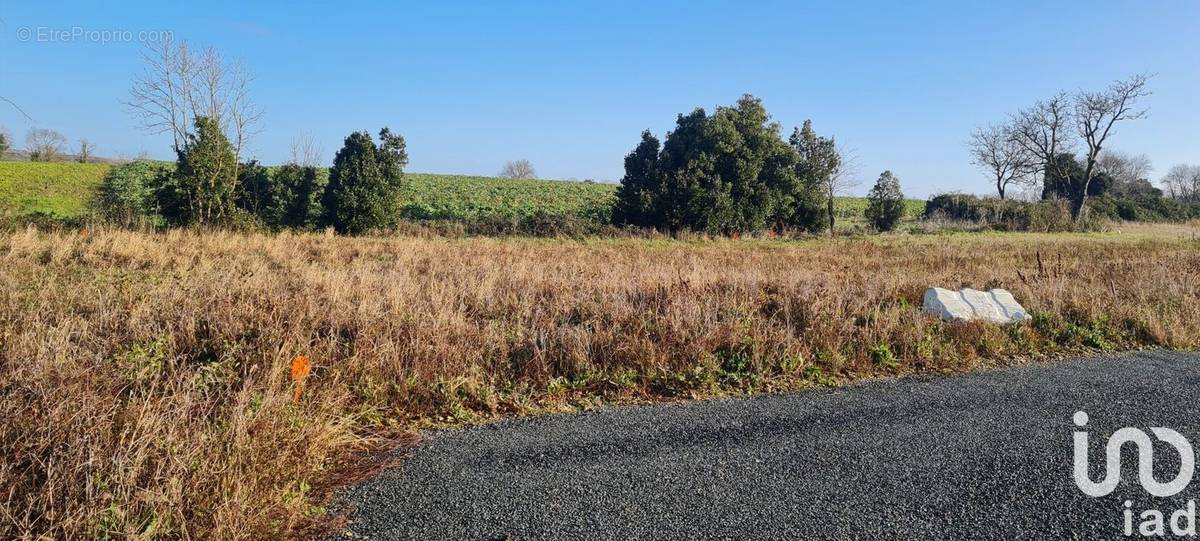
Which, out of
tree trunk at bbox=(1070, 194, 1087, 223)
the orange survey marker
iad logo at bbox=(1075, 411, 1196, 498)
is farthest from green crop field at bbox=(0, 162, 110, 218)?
tree trunk at bbox=(1070, 194, 1087, 223)

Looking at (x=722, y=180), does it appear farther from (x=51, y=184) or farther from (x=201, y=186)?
(x=51, y=184)

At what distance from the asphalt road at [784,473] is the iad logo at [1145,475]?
5cm

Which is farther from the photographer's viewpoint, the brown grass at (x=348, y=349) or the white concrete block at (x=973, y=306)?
the white concrete block at (x=973, y=306)

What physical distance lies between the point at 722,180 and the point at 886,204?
10.6m

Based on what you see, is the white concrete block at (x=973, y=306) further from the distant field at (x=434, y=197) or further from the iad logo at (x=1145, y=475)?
the distant field at (x=434, y=197)

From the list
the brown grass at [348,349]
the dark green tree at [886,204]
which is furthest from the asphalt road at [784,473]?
the dark green tree at [886,204]

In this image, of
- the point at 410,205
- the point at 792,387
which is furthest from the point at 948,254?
the point at 410,205

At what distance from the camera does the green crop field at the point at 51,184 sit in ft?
83.4

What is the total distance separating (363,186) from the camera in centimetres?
1927

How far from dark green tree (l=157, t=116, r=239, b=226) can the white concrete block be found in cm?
1866

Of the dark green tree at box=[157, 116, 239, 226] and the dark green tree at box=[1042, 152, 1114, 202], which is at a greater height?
the dark green tree at box=[1042, 152, 1114, 202]

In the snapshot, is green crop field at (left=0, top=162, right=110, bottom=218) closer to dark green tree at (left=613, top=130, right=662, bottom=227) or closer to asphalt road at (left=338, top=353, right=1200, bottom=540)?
dark green tree at (left=613, top=130, right=662, bottom=227)

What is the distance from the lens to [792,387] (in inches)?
205

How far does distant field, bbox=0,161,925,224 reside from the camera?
83.6 ft
